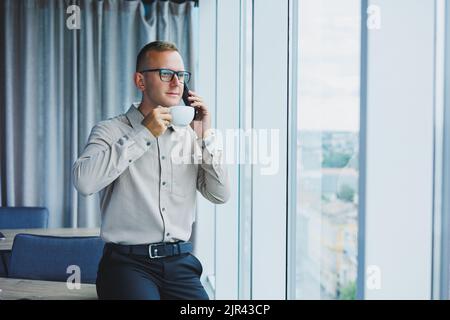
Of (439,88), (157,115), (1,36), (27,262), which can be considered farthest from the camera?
(1,36)

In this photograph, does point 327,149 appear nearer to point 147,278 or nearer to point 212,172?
point 212,172

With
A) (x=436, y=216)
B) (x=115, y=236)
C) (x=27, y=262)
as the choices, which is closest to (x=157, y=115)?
(x=115, y=236)

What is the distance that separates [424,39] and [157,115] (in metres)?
0.48

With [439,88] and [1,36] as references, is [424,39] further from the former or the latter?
[1,36]

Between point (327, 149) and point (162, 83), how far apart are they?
1.13 feet

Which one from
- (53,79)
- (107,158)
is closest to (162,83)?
(107,158)

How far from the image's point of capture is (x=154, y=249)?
934mm

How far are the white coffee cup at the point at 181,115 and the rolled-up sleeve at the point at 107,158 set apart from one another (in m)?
0.06

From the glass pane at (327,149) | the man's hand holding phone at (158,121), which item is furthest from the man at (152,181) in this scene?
the glass pane at (327,149)

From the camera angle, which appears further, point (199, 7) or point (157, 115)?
point (199, 7)

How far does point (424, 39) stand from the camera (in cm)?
65

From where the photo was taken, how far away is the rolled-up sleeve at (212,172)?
3.22 feet

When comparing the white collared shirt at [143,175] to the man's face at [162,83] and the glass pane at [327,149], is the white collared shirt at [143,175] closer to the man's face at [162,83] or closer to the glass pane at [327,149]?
the man's face at [162,83]

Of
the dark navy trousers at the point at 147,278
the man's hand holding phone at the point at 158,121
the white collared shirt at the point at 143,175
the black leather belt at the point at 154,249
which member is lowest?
the dark navy trousers at the point at 147,278
